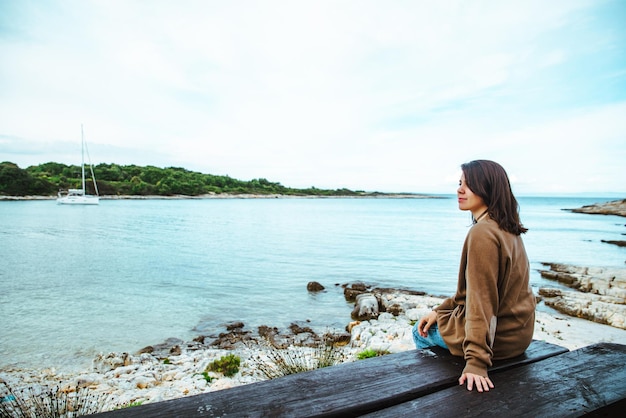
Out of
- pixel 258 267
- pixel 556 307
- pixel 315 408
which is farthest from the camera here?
pixel 258 267

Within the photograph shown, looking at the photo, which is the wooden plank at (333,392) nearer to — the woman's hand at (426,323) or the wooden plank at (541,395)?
the wooden plank at (541,395)

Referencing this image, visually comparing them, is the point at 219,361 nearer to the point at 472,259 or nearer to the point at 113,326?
the point at 113,326

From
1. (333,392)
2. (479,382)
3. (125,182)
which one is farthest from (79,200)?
(479,382)

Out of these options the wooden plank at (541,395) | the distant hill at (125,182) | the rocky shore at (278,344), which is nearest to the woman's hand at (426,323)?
the wooden plank at (541,395)

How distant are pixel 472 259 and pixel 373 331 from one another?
674 cm

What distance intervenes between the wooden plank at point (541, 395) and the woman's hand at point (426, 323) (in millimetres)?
544

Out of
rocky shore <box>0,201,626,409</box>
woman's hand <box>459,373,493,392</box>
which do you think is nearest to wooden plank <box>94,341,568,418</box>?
woman's hand <box>459,373,493,392</box>

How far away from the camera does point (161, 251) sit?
2289 cm

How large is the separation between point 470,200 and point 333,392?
138 cm

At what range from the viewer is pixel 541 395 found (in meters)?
1.83

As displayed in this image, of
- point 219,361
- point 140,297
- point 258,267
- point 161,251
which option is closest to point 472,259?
point 219,361

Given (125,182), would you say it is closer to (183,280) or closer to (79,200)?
(79,200)

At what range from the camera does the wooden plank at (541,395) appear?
5.54 ft

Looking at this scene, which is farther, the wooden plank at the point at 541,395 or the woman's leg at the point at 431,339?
the woman's leg at the point at 431,339
